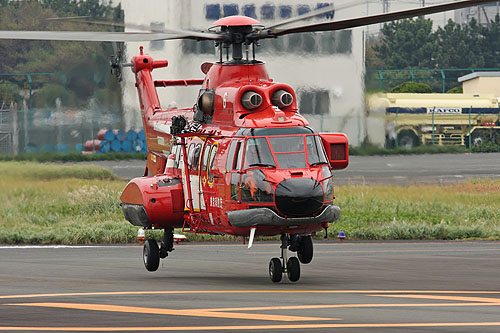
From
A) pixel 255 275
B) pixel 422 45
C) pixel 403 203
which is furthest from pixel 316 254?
pixel 422 45

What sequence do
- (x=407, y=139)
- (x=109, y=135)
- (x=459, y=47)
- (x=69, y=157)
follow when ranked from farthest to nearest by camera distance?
(x=459, y=47) < (x=407, y=139) < (x=69, y=157) < (x=109, y=135)

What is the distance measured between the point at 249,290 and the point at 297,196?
1727 millimetres

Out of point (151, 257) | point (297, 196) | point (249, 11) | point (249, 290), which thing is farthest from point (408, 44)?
point (249, 290)

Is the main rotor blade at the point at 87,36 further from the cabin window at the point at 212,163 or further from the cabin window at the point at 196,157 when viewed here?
the cabin window at the point at 196,157

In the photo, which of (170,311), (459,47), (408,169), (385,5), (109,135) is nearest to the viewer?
(170,311)

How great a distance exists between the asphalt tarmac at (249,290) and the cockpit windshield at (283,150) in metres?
2.04

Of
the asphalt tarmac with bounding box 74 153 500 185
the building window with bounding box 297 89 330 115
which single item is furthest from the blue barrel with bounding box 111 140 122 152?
the building window with bounding box 297 89 330 115

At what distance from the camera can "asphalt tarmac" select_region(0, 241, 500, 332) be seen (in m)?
12.6

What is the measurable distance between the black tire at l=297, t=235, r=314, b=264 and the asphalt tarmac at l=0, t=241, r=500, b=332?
38 cm

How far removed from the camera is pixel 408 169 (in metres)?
37.2

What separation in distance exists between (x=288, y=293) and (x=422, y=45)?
133 ft

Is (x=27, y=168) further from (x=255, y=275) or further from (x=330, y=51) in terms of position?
(x=255, y=275)

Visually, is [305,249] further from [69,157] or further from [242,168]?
[69,157]

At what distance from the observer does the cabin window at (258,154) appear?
16.2m
